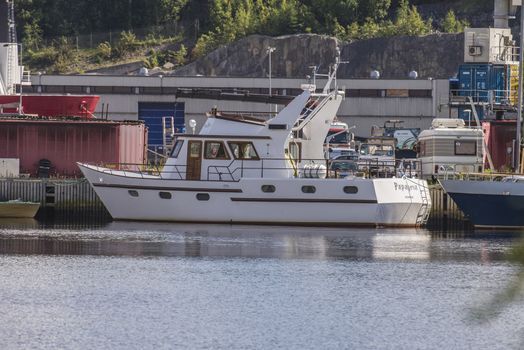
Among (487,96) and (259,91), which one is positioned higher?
(259,91)

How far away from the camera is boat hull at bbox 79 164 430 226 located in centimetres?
4844

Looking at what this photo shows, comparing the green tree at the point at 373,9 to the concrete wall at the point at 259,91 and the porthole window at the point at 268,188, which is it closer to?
the concrete wall at the point at 259,91

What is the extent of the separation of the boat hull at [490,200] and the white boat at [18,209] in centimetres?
1449

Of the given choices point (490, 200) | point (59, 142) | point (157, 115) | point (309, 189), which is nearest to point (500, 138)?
point (490, 200)

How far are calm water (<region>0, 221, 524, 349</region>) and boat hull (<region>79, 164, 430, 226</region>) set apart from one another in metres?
0.65

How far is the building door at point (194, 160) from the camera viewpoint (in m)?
48.7

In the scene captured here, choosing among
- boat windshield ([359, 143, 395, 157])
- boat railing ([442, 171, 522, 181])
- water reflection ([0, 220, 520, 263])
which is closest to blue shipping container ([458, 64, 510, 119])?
boat windshield ([359, 143, 395, 157])

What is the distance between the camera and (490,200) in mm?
49625

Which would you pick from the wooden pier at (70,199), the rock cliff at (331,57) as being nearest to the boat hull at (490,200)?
the wooden pier at (70,199)

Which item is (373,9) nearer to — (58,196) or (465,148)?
(465,148)

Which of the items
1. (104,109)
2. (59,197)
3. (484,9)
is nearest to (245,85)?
→ (104,109)

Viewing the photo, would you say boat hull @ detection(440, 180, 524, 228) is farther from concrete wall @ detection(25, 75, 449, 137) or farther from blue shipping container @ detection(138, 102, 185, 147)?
blue shipping container @ detection(138, 102, 185, 147)

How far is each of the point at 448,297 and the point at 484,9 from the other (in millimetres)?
85867

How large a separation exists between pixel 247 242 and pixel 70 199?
1148 centimetres
